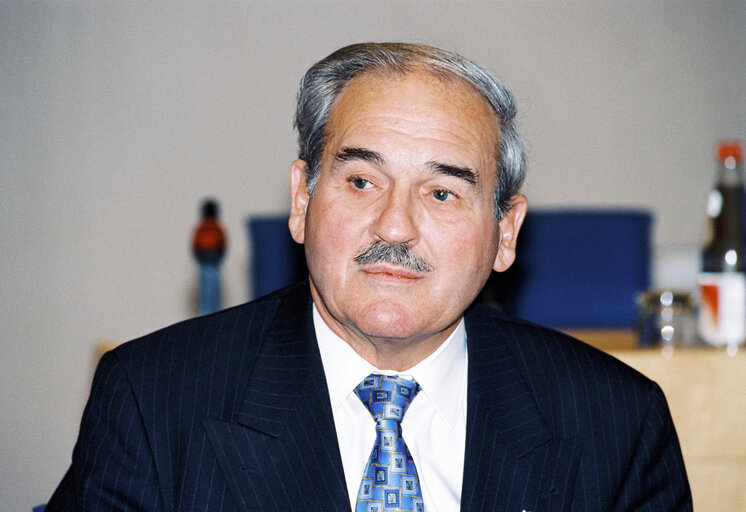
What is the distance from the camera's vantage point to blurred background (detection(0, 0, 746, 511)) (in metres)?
3.62

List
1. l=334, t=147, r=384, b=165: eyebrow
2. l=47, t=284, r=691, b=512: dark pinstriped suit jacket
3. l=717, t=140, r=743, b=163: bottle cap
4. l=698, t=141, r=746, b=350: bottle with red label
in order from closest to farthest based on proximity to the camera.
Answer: l=47, t=284, r=691, b=512: dark pinstriped suit jacket, l=334, t=147, r=384, b=165: eyebrow, l=698, t=141, r=746, b=350: bottle with red label, l=717, t=140, r=743, b=163: bottle cap

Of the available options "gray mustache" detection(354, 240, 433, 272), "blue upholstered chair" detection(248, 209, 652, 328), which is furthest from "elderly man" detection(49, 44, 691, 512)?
"blue upholstered chair" detection(248, 209, 652, 328)

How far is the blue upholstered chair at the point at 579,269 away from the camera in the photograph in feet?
9.29

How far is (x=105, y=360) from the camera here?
1.44 m

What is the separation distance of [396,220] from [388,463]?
1.24 ft

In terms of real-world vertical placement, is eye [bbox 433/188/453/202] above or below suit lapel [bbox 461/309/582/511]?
above

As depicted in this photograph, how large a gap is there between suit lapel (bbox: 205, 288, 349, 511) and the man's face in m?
0.10

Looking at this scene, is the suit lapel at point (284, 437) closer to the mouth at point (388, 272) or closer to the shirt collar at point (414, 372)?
the shirt collar at point (414, 372)

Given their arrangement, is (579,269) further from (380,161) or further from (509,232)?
(380,161)

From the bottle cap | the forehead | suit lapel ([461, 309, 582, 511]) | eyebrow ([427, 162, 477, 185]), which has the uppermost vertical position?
the forehead

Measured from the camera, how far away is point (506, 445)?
148 centimetres

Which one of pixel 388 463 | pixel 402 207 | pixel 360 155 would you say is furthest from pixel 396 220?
pixel 388 463

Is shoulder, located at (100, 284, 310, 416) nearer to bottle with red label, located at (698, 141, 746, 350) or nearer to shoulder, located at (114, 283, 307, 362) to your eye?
shoulder, located at (114, 283, 307, 362)

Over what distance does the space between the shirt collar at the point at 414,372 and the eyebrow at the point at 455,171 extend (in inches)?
11.3
